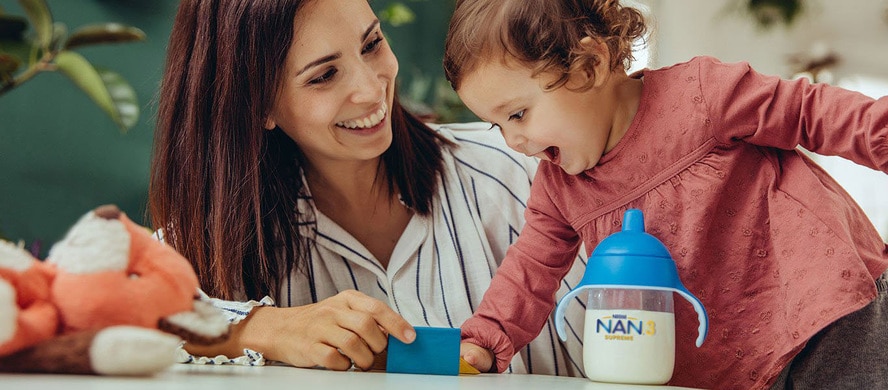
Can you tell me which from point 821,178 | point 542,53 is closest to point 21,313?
point 542,53

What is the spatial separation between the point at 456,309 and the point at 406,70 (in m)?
2.59


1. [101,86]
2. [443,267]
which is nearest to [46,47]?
[101,86]

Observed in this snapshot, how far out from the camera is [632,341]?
915 millimetres

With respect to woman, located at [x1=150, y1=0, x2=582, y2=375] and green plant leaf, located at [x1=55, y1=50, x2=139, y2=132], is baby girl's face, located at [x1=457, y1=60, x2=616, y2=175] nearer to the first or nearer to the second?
woman, located at [x1=150, y1=0, x2=582, y2=375]

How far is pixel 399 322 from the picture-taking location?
105cm

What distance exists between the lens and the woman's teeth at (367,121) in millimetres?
1548

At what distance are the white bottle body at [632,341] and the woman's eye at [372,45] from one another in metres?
0.79

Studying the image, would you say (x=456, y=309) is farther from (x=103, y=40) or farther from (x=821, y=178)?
(x=103, y=40)

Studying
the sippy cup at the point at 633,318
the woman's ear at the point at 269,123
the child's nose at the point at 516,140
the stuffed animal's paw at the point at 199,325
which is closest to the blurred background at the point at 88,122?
the child's nose at the point at 516,140

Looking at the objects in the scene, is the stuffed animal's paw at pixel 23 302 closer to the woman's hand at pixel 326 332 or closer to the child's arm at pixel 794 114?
the woman's hand at pixel 326 332

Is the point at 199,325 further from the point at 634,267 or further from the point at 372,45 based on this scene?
the point at 372,45

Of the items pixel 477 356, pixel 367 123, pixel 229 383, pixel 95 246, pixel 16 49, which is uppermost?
pixel 16 49

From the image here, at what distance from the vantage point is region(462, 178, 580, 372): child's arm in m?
1.25

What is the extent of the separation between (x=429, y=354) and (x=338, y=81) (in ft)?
2.15
